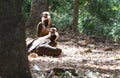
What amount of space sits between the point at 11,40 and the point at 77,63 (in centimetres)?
383

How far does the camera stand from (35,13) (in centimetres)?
1365

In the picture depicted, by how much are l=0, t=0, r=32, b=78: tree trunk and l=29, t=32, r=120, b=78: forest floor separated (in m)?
1.40

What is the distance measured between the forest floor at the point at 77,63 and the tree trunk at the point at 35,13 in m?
1.10

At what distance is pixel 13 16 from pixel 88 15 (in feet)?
50.5

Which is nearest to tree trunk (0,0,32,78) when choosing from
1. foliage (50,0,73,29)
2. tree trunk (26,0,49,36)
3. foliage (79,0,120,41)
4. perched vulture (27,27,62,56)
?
perched vulture (27,27,62,56)

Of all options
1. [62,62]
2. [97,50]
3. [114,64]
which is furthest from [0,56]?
[97,50]

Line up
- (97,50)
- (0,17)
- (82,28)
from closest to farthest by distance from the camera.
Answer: (0,17)
(97,50)
(82,28)

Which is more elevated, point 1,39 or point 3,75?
point 1,39

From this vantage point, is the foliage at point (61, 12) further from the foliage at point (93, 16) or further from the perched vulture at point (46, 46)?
the perched vulture at point (46, 46)

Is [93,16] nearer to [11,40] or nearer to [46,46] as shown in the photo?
[46,46]

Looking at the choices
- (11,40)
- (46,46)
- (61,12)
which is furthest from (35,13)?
(11,40)

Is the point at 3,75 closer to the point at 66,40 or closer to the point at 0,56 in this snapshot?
the point at 0,56

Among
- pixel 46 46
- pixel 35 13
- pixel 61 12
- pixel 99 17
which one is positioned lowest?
pixel 46 46

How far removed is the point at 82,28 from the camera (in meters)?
19.8
